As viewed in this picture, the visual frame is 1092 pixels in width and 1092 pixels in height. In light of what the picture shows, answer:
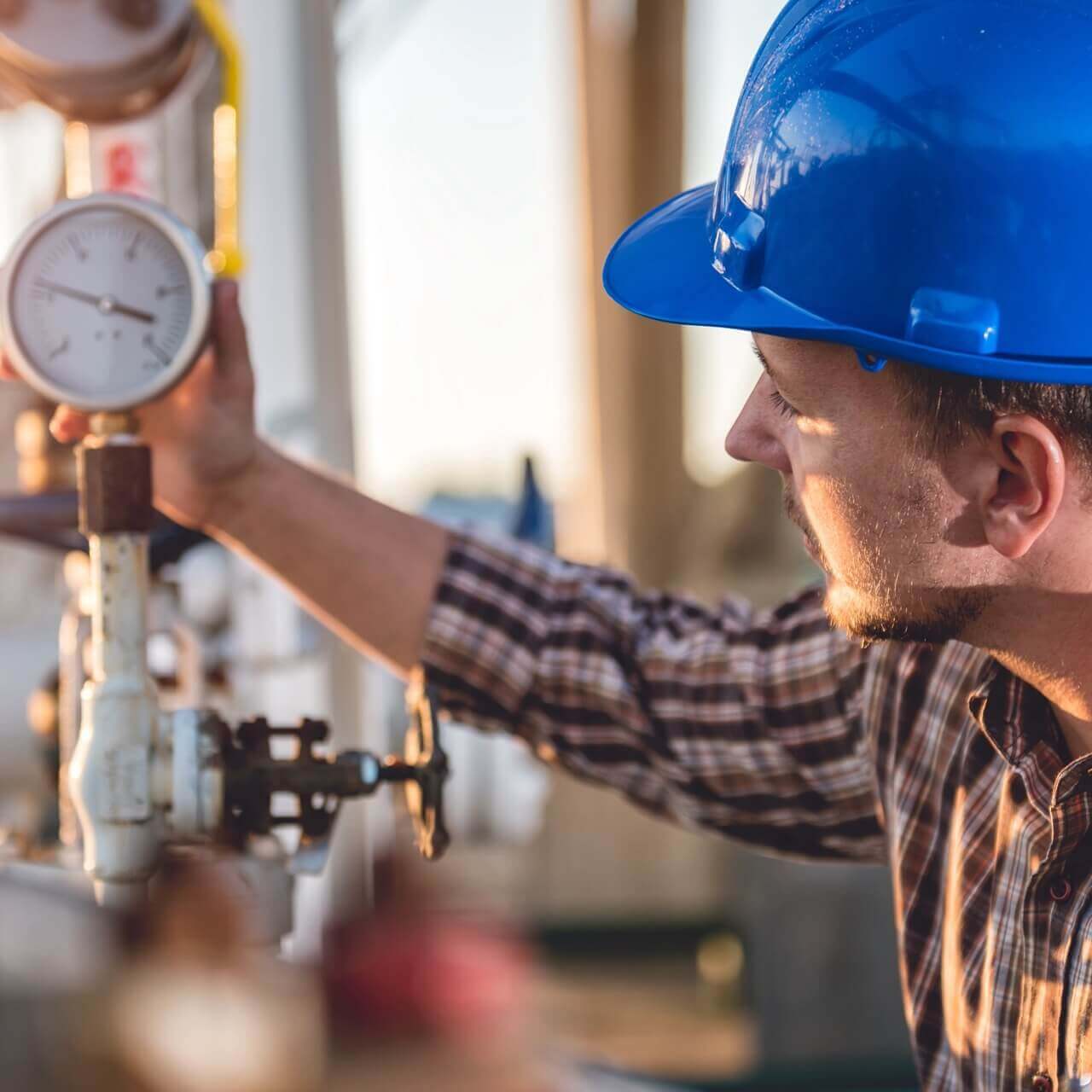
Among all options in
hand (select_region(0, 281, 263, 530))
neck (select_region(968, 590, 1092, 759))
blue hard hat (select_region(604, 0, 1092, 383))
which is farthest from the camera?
hand (select_region(0, 281, 263, 530))

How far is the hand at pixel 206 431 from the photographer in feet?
4.47

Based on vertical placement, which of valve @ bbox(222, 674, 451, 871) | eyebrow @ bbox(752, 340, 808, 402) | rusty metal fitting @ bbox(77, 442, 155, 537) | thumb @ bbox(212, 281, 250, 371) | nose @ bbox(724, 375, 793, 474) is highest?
thumb @ bbox(212, 281, 250, 371)

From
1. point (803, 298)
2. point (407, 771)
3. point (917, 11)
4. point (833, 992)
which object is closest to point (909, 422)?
point (803, 298)

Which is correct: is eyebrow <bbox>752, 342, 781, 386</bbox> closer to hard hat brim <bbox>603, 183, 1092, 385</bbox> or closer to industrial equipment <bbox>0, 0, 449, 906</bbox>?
hard hat brim <bbox>603, 183, 1092, 385</bbox>

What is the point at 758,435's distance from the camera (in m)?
1.20

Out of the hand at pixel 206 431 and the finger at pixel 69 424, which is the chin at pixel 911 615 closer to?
the hand at pixel 206 431

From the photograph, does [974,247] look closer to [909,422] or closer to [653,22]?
[909,422]

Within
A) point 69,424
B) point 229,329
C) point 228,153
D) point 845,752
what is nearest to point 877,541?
point 845,752

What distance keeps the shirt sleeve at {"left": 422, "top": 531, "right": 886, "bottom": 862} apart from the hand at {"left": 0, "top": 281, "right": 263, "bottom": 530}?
0.26 meters

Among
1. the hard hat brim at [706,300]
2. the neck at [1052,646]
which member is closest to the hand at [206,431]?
the hard hat brim at [706,300]

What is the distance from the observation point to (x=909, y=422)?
3.64 feet

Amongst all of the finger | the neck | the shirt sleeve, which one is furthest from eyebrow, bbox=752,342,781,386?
the finger

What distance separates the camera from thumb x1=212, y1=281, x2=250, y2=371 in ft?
4.31

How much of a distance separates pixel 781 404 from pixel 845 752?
46 cm
